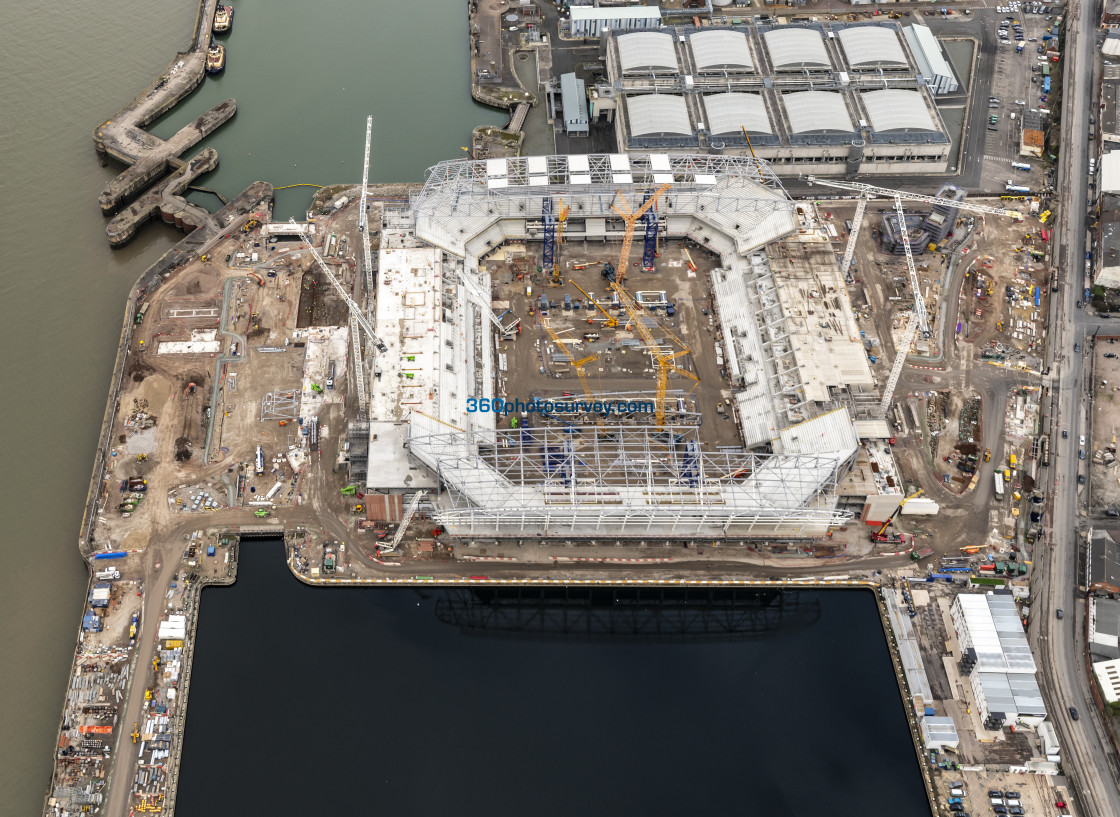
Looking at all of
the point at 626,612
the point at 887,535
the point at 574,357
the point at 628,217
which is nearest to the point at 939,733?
the point at 887,535

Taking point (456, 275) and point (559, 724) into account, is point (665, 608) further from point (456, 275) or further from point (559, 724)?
point (456, 275)

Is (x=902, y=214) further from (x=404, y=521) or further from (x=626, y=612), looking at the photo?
(x=404, y=521)

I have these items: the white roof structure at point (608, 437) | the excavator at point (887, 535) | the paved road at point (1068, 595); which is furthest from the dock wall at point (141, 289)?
the paved road at point (1068, 595)

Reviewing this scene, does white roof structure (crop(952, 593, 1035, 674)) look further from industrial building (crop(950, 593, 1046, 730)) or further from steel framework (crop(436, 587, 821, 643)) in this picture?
steel framework (crop(436, 587, 821, 643))

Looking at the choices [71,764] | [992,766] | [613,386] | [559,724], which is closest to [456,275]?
[613,386]

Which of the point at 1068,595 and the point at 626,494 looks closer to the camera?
the point at 1068,595

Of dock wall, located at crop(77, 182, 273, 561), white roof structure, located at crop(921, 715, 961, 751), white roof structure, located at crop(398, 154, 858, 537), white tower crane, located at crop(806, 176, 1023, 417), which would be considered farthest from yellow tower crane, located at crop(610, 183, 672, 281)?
white roof structure, located at crop(921, 715, 961, 751)
